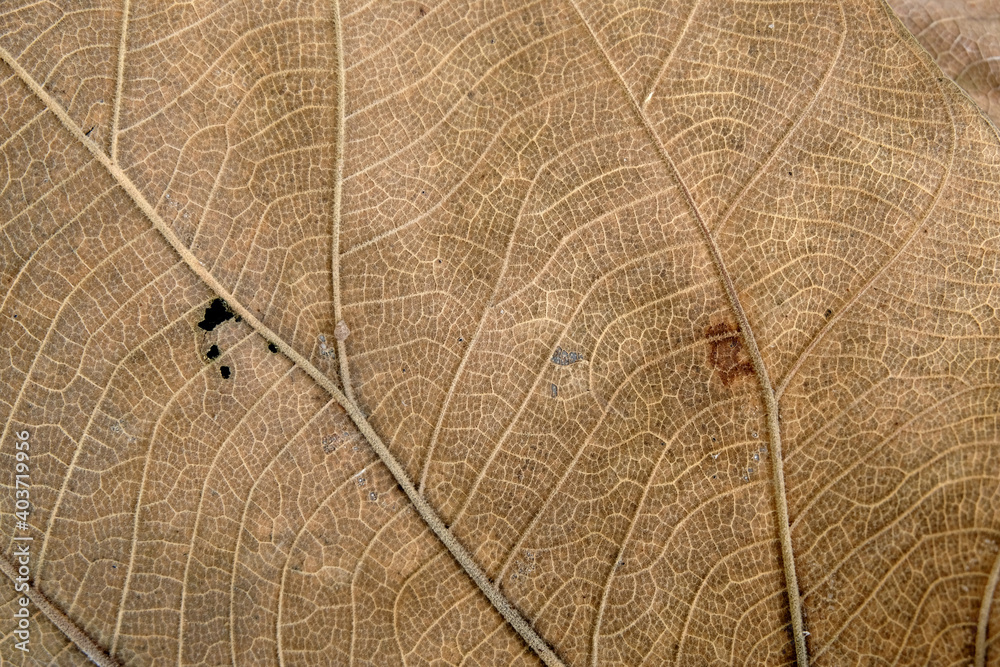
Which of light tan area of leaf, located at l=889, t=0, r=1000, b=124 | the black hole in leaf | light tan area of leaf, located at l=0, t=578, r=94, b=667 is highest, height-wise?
the black hole in leaf

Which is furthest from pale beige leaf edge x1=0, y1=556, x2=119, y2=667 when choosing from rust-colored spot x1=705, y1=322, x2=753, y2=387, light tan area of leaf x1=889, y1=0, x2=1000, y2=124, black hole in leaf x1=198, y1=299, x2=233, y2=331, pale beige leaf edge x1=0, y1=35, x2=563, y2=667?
light tan area of leaf x1=889, y1=0, x2=1000, y2=124

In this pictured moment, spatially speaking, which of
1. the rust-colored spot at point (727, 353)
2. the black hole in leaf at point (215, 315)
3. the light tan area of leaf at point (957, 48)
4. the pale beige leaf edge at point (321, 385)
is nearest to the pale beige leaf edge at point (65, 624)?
the pale beige leaf edge at point (321, 385)

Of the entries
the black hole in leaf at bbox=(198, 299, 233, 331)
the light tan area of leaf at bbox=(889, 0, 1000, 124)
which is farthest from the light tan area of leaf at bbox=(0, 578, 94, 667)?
the light tan area of leaf at bbox=(889, 0, 1000, 124)

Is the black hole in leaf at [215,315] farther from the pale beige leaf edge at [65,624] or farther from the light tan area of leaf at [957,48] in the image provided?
the light tan area of leaf at [957,48]

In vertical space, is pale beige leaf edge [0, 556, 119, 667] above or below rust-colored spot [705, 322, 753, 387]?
above

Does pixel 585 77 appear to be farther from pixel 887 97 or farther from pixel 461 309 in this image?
Result: pixel 887 97

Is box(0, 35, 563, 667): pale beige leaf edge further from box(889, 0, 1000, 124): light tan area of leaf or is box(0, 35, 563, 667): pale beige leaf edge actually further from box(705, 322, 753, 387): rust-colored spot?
box(889, 0, 1000, 124): light tan area of leaf
